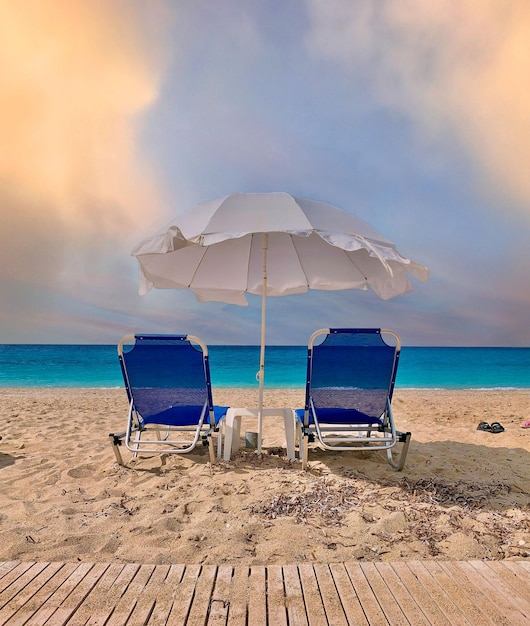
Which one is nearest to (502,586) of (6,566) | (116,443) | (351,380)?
(351,380)

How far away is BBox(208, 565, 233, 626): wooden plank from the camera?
1602 mm

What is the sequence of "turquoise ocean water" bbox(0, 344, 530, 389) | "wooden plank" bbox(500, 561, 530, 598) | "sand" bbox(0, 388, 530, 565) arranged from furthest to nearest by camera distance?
"turquoise ocean water" bbox(0, 344, 530, 389) → "sand" bbox(0, 388, 530, 565) → "wooden plank" bbox(500, 561, 530, 598)

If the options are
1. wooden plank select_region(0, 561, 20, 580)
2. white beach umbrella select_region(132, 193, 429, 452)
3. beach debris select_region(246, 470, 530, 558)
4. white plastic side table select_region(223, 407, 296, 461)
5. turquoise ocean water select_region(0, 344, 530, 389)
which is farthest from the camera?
turquoise ocean water select_region(0, 344, 530, 389)

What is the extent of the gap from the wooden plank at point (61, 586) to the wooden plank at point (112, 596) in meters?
0.17

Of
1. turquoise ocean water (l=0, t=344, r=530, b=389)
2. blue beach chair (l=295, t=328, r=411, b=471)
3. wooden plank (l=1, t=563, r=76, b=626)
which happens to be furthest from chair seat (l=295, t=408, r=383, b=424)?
turquoise ocean water (l=0, t=344, r=530, b=389)

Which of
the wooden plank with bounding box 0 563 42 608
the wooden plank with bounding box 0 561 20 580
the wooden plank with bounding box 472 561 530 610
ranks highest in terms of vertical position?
the wooden plank with bounding box 472 561 530 610

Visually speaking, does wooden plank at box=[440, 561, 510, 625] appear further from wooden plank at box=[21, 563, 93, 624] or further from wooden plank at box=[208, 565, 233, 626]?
wooden plank at box=[21, 563, 93, 624]

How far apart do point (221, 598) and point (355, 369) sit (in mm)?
2409

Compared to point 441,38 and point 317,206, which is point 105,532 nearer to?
point 317,206

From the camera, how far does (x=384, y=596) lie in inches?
68.8

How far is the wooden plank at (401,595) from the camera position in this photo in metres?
1.62

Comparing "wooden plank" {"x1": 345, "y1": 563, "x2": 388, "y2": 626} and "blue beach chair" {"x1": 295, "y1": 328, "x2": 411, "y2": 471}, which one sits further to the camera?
"blue beach chair" {"x1": 295, "y1": 328, "x2": 411, "y2": 471}

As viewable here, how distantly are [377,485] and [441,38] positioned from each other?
10279 mm

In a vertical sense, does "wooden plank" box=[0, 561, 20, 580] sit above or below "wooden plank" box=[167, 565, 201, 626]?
below
